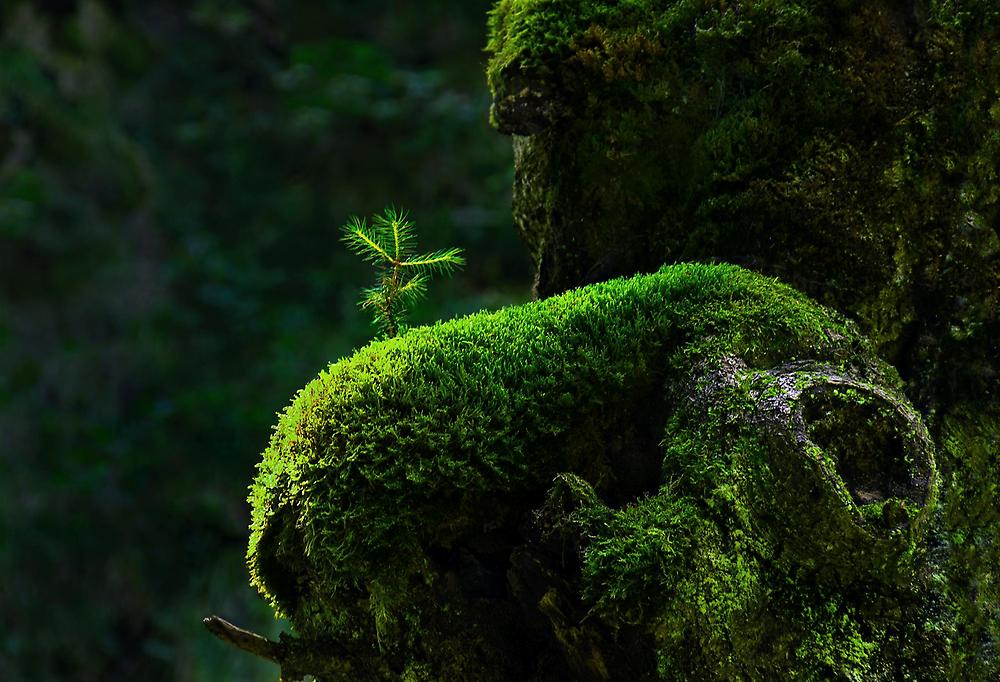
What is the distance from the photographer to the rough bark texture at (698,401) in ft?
5.54

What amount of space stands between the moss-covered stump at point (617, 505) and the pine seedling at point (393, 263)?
0.22m

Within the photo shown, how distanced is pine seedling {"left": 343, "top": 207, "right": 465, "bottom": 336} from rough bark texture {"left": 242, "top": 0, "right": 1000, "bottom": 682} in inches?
8.9

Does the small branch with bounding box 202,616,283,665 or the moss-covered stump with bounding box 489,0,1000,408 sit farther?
the moss-covered stump with bounding box 489,0,1000,408

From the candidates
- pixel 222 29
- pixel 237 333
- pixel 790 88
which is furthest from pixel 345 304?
pixel 790 88

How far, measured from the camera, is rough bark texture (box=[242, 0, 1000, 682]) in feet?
5.54

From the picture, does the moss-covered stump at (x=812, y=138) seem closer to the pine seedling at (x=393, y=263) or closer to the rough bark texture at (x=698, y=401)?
the rough bark texture at (x=698, y=401)

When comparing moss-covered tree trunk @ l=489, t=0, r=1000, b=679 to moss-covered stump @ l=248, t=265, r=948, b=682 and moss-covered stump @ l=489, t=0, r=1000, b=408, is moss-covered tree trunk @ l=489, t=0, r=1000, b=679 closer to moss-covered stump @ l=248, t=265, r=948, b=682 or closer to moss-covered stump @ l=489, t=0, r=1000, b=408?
moss-covered stump @ l=489, t=0, r=1000, b=408

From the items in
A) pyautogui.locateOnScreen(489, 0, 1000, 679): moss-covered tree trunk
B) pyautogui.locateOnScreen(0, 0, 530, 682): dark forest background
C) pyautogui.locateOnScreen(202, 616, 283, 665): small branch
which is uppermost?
pyautogui.locateOnScreen(0, 0, 530, 682): dark forest background

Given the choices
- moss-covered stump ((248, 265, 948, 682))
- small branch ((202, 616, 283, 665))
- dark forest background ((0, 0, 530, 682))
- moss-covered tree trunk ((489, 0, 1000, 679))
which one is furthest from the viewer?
dark forest background ((0, 0, 530, 682))

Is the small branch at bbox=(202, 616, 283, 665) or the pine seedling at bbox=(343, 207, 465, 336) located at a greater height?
the pine seedling at bbox=(343, 207, 465, 336)

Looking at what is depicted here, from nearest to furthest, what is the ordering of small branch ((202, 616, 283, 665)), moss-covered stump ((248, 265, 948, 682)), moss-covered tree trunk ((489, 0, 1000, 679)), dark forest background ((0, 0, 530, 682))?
moss-covered stump ((248, 265, 948, 682))
small branch ((202, 616, 283, 665))
moss-covered tree trunk ((489, 0, 1000, 679))
dark forest background ((0, 0, 530, 682))

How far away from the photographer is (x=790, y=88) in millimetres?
2172

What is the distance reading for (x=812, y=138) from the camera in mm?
2152

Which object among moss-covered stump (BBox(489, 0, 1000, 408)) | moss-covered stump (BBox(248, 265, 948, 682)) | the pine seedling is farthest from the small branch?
moss-covered stump (BBox(489, 0, 1000, 408))
